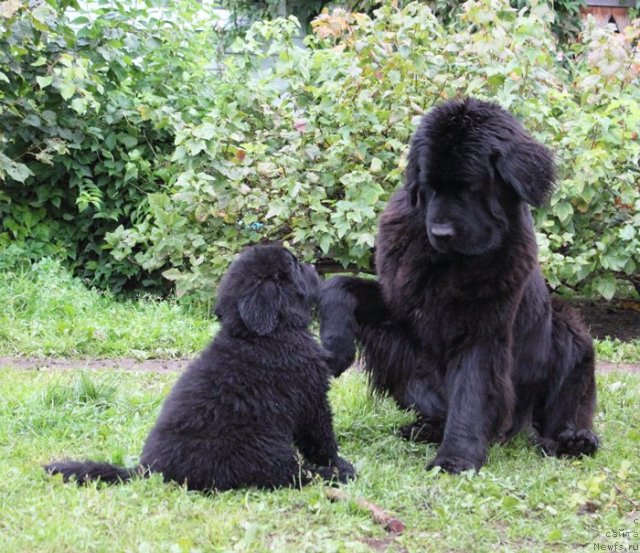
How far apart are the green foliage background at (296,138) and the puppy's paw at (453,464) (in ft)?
9.38

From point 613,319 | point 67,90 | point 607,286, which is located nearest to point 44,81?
point 67,90

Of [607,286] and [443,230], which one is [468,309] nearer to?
[443,230]

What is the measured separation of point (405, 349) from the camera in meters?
4.45

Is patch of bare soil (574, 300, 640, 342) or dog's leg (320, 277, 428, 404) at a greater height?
dog's leg (320, 277, 428, 404)

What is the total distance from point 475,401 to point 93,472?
1.69 meters

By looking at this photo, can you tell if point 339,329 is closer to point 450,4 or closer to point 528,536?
point 528,536

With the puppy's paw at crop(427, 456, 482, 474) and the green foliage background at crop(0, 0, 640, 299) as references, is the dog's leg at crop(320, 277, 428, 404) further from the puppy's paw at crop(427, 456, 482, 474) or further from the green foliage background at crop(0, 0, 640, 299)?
the green foliage background at crop(0, 0, 640, 299)

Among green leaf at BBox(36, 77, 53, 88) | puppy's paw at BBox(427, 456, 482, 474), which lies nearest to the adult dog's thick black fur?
puppy's paw at BBox(427, 456, 482, 474)

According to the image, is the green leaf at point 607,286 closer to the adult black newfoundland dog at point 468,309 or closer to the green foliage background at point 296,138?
the green foliage background at point 296,138

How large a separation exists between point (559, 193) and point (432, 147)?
310cm

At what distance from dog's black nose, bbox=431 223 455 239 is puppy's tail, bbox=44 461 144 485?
61.2 inches

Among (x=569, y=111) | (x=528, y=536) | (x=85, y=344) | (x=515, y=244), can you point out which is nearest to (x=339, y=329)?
(x=515, y=244)

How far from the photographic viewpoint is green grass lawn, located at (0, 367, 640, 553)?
3035 millimetres

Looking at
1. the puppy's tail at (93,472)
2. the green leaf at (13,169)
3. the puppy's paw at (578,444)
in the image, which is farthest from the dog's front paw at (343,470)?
the green leaf at (13,169)
